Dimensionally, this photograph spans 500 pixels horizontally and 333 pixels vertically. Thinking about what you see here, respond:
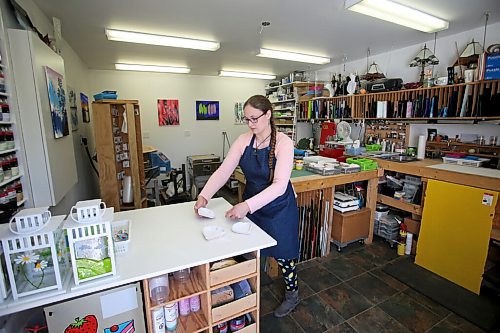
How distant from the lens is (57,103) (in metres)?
2.05

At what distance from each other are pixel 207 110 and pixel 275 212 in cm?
475

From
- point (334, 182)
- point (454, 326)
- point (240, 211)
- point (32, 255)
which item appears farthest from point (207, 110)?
point (454, 326)

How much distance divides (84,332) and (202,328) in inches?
21.0

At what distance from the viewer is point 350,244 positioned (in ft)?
9.94

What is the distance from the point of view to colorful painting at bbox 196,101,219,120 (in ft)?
19.5

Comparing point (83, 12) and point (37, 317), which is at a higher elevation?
point (83, 12)

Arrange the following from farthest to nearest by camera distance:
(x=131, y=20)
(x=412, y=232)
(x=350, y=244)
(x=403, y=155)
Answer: (x=403, y=155), (x=350, y=244), (x=412, y=232), (x=131, y=20)

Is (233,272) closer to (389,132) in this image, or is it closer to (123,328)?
(123,328)

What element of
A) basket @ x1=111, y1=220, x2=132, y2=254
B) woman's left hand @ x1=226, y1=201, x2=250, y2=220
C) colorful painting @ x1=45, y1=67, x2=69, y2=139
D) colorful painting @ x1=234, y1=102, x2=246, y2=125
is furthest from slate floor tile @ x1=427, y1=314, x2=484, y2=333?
colorful painting @ x1=234, y1=102, x2=246, y2=125

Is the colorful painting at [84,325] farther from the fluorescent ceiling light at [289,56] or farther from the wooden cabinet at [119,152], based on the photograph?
the fluorescent ceiling light at [289,56]

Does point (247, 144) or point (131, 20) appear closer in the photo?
point (247, 144)

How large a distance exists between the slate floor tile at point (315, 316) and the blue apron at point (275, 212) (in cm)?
54

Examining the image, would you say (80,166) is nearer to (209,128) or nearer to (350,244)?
(209,128)

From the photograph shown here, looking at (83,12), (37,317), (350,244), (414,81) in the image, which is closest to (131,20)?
(83,12)
